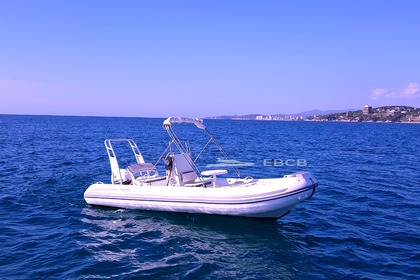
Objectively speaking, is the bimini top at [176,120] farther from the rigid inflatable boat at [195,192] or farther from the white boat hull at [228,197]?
the white boat hull at [228,197]

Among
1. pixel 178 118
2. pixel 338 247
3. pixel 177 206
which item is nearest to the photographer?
pixel 338 247

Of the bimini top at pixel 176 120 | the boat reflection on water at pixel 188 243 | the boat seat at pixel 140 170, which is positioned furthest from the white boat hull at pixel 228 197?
the bimini top at pixel 176 120

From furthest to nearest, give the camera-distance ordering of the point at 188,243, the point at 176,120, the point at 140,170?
1. the point at 140,170
2. the point at 176,120
3. the point at 188,243

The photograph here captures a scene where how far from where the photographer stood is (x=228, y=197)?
35.6 feet

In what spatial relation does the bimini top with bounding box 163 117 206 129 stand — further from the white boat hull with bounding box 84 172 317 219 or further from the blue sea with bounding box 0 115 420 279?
the blue sea with bounding box 0 115 420 279

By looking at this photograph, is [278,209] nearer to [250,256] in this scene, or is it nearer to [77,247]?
[250,256]

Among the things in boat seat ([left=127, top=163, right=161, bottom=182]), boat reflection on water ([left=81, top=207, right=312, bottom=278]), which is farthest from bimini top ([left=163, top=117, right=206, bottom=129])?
boat reflection on water ([left=81, top=207, right=312, bottom=278])

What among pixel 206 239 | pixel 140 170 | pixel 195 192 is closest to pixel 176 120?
pixel 140 170

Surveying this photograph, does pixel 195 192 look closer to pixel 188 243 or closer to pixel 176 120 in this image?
pixel 188 243

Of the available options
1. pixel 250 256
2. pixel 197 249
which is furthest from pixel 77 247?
pixel 250 256

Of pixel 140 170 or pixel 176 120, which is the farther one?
pixel 140 170

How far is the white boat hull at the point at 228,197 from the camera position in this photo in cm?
1051

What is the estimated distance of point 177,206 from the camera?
454 inches

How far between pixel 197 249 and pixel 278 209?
9.74 feet
